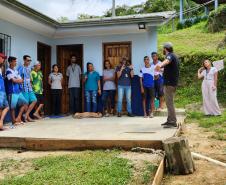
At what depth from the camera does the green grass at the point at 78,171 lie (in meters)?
4.20

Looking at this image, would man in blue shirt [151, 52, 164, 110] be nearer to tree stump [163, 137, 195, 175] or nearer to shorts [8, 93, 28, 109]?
shorts [8, 93, 28, 109]

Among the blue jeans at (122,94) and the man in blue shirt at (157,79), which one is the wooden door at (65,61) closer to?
the blue jeans at (122,94)

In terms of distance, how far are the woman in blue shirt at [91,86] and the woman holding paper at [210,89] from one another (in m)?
3.36

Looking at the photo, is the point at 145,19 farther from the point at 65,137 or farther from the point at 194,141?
the point at 65,137

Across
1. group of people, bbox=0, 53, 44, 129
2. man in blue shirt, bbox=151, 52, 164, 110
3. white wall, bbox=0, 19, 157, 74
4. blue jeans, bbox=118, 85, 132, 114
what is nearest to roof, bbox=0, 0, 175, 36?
white wall, bbox=0, 19, 157, 74

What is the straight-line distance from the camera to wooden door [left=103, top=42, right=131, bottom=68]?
11.5 meters

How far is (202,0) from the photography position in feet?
97.0

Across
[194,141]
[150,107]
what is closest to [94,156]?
[194,141]

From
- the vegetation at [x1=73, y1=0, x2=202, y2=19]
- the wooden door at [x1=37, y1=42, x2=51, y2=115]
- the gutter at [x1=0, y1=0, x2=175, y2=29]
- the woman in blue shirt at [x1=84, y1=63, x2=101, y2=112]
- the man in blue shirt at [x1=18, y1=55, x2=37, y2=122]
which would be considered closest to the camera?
the man in blue shirt at [x1=18, y1=55, x2=37, y2=122]

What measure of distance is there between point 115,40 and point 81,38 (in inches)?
45.4

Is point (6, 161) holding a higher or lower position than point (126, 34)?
lower

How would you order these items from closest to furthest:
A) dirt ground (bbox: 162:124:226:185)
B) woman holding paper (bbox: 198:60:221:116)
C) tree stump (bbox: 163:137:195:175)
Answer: dirt ground (bbox: 162:124:226:185), tree stump (bbox: 163:137:195:175), woman holding paper (bbox: 198:60:221:116)

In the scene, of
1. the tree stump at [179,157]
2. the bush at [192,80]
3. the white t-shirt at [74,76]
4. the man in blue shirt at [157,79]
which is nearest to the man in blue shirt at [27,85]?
the white t-shirt at [74,76]

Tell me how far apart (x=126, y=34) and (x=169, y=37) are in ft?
39.4
